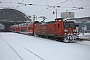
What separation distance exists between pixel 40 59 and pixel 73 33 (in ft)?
44.1

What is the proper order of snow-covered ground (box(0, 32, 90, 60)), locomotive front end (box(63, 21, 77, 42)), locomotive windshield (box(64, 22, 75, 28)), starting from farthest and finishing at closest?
locomotive windshield (box(64, 22, 75, 28)) → locomotive front end (box(63, 21, 77, 42)) → snow-covered ground (box(0, 32, 90, 60))

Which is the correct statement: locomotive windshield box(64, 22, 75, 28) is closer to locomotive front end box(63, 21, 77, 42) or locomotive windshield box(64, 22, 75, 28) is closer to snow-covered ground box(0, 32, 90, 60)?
locomotive front end box(63, 21, 77, 42)

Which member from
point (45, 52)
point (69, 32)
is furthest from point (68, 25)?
point (45, 52)

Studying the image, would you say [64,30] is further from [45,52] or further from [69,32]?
[45,52]

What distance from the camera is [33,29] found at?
4184cm

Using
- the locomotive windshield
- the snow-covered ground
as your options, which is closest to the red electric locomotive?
the locomotive windshield

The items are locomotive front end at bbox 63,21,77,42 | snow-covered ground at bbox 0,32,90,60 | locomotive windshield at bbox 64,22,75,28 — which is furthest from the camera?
locomotive windshield at bbox 64,22,75,28

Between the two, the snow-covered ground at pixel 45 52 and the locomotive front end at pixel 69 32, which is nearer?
the snow-covered ground at pixel 45 52

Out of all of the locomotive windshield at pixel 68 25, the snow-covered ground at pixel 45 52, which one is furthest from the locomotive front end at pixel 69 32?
the snow-covered ground at pixel 45 52

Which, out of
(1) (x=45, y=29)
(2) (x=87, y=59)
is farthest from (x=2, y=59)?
(1) (x=45, y=29)

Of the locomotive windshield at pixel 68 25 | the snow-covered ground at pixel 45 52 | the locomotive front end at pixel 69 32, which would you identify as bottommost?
the snow-covered ground at pixel 45 52

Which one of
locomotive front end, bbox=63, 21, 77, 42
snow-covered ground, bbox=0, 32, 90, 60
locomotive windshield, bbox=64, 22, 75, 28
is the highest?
locomotive windshield, bbox=64, 22, 75, 28

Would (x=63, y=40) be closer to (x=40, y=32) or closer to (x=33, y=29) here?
(x=40, y=32)

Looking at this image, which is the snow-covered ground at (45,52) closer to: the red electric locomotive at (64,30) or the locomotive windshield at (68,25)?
the red electric locomotive at (64,30)
